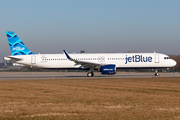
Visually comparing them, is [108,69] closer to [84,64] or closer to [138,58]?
[84,64]

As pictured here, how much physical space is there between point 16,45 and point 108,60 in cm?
1774

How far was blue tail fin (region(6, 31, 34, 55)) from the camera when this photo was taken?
153 ft

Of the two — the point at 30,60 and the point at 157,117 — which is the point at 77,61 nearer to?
the point at 30,60

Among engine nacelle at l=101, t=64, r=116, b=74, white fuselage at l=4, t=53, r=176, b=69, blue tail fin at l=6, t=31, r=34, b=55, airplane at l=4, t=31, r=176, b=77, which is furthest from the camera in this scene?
blue tail fin at l=6, t=31, r=34, b=55

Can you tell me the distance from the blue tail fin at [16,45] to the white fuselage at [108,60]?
1.12m

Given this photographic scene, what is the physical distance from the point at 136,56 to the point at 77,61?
33.9ft

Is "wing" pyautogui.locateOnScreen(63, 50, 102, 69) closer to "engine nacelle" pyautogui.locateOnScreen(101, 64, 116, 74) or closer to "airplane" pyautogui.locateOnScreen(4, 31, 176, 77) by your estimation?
"airplane" pyautogui.locateOnScreen(4, 31, 176, 77)

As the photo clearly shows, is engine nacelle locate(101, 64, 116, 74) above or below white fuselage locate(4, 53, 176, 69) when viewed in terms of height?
below

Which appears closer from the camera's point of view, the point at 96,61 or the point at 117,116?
the point at 117,116

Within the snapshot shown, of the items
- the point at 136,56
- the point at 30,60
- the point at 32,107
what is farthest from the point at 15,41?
the point at 32,107

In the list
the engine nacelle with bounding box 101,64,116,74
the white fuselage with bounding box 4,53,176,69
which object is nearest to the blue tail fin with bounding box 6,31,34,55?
the white fuselage with bounding box 4,53,176,69

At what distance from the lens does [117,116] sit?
1116cm

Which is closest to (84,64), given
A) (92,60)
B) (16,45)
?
(92,60)

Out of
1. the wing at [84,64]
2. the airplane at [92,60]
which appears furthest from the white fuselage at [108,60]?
the wing at [84,64]
